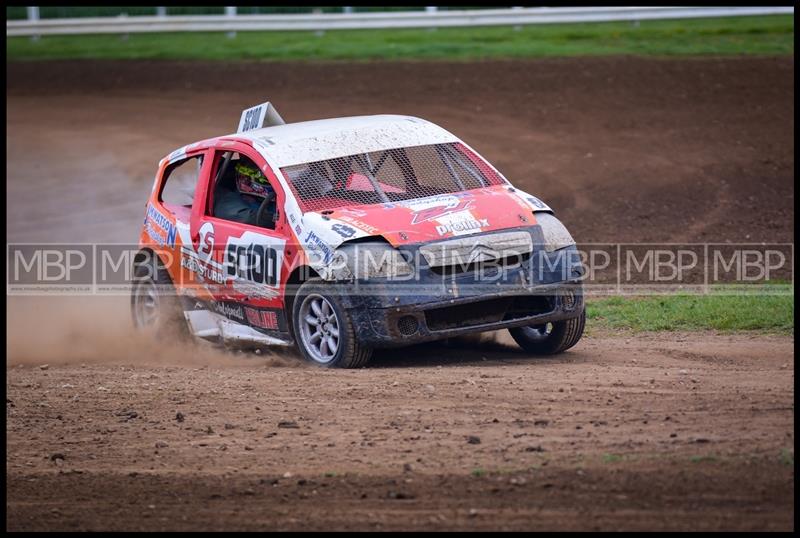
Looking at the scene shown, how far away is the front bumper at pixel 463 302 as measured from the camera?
335 inches

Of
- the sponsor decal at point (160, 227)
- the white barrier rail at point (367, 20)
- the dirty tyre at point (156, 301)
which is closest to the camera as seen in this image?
the sponsor decal at point (160, 227)

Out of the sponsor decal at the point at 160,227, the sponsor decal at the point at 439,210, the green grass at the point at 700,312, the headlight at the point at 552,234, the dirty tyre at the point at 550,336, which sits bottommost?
the green grass at the point at 700,312

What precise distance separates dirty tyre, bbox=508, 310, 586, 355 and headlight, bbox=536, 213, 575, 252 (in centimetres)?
53

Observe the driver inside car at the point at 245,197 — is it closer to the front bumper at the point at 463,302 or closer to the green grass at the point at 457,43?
the front bumper at the point at 463,302

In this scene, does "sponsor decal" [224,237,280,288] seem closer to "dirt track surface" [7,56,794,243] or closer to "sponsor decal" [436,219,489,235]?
"sponsor decal" [436,219,489,235]

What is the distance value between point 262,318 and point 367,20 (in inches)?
786

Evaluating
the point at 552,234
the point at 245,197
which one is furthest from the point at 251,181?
the point at 552,234

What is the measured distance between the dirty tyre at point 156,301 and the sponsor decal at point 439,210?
2.82 meters

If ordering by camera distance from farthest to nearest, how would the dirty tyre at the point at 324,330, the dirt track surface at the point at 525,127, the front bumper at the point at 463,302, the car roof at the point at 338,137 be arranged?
the dirt track surface at the point at 525,127
the car roof at the point at 338,137
the dirty tyre at the point at 324,330
the front bumper at the point at 463,302

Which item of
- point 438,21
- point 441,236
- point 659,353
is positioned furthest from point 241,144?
point 438,21

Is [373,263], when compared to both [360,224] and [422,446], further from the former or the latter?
[422,446]

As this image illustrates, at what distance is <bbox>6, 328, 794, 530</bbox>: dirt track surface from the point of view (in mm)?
5684

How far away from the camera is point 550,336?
30.5 feet

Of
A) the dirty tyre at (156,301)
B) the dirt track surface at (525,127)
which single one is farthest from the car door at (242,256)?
the dirt track surface at (525,127)
